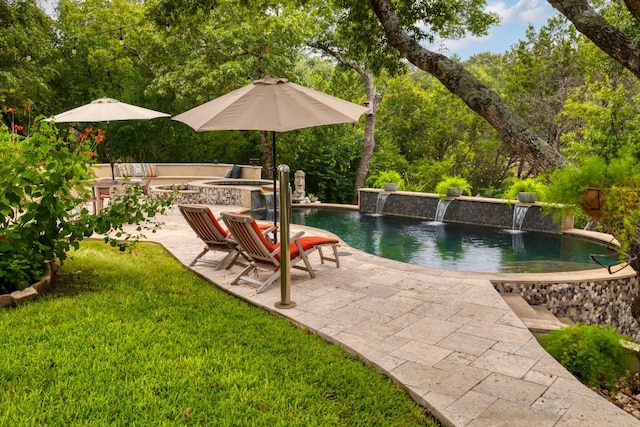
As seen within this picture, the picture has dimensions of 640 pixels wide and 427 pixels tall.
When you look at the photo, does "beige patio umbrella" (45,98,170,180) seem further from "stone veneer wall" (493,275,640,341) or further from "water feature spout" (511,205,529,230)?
"water feature spout" (511,205,529,230)

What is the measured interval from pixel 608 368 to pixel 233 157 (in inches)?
771

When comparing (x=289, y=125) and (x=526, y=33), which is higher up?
(x=526, y=33)

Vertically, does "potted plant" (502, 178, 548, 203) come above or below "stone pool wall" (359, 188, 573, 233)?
above

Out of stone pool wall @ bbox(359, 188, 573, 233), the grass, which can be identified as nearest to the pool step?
the grass

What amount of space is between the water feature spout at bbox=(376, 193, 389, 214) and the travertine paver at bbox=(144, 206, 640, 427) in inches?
289

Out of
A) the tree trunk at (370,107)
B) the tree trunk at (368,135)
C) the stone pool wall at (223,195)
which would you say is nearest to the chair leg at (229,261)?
the stone pool wall at (223,195)

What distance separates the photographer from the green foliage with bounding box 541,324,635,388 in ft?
12.5

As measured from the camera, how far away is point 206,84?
1639 cm

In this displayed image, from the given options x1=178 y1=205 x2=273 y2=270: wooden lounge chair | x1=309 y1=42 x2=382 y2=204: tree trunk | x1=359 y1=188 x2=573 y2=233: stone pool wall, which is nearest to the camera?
x1=178 y1=205 x2=273 y2=270: wooden lounge chair

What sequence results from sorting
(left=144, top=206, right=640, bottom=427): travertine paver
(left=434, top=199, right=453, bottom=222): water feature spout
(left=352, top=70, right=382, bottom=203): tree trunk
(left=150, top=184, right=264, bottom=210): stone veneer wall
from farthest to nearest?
1. (left=352, top=70, right=382, bottom=203): tree trunk
2. (left=150, top=184, right=264, bottom=210): stone veneer wall
3. (left=434, top=199, right=453, bottom=222): water feature spout
4. (left=144, top=206, right=640, bottom=427): travertine paver

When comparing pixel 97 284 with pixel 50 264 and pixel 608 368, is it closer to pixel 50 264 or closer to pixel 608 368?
pixel 50 264

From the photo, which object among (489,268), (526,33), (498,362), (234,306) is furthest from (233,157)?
(498,362)

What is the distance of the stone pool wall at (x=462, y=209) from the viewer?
11466 mm

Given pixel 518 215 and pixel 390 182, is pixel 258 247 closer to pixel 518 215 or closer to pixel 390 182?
pixel 518 215
